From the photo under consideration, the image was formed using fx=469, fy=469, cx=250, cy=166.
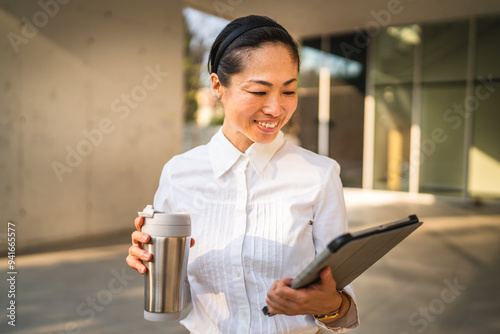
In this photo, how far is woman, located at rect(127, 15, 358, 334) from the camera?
1131 millimetres

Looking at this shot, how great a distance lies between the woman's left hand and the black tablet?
14mm

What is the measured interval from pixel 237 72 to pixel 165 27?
6.38 meters

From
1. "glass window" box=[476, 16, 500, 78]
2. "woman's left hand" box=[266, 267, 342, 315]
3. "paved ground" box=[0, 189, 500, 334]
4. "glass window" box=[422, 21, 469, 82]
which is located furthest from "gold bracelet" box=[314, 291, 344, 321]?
"glass window" box=[422, 21, 469, 82]

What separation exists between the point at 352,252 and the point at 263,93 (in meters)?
0.44

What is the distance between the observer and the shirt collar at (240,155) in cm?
123

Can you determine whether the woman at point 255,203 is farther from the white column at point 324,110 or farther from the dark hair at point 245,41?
the white column at point 324,110

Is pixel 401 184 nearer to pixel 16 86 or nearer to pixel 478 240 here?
pixel 478 240

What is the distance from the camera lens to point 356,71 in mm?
11703

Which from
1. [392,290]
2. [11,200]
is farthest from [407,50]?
[11,200]

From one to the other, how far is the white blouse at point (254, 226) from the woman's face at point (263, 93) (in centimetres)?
8

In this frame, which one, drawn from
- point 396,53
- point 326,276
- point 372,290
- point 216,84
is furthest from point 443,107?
point 326,276

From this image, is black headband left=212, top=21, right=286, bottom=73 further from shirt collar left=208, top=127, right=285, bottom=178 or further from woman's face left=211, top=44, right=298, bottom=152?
shirt collar left=208, top=127, right=285, bottom=178

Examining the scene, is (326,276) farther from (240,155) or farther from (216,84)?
(216,84)

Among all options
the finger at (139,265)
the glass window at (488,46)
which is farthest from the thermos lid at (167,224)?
the glass window at (488,46)
